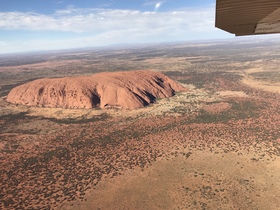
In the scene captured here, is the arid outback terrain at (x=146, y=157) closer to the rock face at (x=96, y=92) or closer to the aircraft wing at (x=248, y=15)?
the rock face at (x=96, y=92)

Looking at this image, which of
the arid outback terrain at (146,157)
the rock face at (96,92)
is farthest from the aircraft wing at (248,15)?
the rock face at (96,92)

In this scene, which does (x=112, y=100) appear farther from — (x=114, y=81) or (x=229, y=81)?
(x=229, y=81)

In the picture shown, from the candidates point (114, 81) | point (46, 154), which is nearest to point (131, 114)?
point (114, 81)

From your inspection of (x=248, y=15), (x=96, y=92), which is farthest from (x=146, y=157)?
(x=96, y=92)

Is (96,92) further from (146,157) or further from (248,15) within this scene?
(248,15)

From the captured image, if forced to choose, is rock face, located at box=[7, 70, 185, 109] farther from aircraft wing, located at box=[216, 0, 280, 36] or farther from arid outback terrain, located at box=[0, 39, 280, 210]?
aircraft wing, located at box=[216, 0, 280, 36]

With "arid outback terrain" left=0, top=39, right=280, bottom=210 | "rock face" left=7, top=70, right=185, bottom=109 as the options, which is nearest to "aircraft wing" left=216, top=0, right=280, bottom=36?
"arid outback terrain" left=0, top=39, right=280, bottom=210
